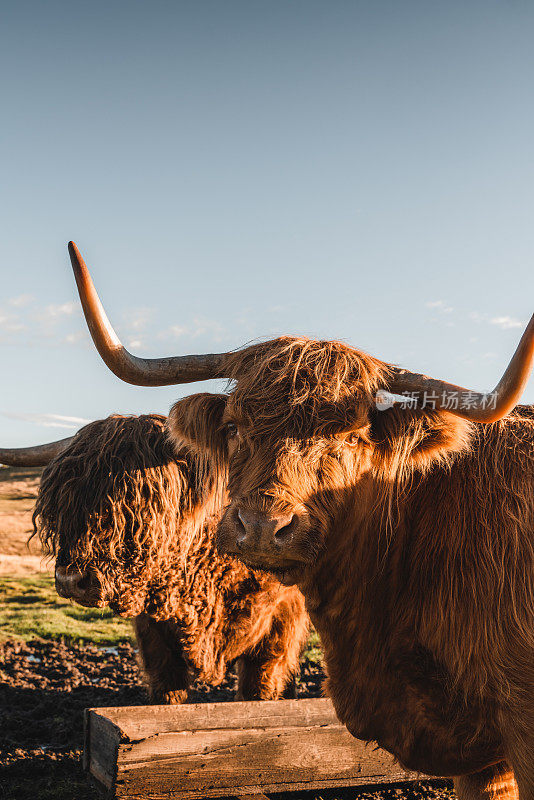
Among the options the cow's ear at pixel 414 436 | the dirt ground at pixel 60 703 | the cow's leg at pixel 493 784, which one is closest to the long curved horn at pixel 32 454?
the dirt ground at pixel 60 703

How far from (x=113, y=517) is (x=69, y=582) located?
0.41 metres

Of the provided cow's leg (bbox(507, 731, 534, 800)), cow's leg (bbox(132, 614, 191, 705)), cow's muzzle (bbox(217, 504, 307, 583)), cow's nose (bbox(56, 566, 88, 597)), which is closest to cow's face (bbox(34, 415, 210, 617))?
cow's nose (bbox(56, 566, 88, 597))

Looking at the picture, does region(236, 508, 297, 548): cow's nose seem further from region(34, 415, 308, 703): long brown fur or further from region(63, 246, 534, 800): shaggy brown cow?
region(34, 415, 308, 703): long brown fur

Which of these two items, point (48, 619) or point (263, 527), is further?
point (48, 619)

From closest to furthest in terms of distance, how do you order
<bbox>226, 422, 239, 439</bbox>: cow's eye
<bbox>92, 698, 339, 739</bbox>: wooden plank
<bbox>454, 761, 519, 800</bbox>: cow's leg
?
<bbox>226, 422, 239, 439</bbox>: cow's eye < <bbox>454, 761, 519, 800</bbox>: cow's leg < <bbox>92, 698, 339, 739</bbox>: wooden plank

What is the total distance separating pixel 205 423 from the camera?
9.18ft

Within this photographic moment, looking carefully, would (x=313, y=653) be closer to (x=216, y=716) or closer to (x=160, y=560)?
(x=160, y=560)

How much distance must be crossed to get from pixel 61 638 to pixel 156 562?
389 centimetres

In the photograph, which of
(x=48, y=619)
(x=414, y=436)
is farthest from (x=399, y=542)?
(x=48, y=619)

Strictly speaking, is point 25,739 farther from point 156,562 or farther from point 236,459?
point 236,459

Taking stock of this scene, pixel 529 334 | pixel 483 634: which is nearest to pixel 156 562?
pixel 483 634

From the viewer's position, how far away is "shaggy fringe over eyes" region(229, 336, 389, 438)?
7.24 feet

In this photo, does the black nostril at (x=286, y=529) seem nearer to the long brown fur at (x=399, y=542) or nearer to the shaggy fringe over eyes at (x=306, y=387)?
the long brown fur at (x=399, y=542)

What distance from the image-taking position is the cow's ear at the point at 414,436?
2293 mm
